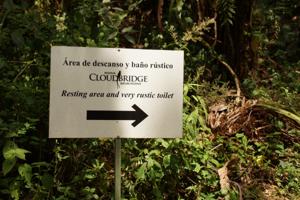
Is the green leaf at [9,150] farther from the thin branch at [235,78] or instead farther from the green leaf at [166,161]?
the thin branch at [235,78]

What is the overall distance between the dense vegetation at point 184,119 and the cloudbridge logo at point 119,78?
63 centimetres

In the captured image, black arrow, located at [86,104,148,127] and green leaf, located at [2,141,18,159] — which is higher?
black arrow, located at [86,104,148,127]

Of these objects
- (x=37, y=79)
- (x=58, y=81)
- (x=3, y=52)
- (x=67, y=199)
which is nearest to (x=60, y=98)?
(x=58, y=81)

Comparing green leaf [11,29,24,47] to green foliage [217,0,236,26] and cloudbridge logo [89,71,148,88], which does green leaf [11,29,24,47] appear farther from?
green foliage [217,0,236,26]

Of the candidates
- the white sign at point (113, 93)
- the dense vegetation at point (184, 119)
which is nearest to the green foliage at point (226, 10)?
the dense vegetation at point (184, 119)

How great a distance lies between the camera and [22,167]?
2832 mm

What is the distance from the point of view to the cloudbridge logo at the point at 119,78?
2.63 metres

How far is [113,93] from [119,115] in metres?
0.13

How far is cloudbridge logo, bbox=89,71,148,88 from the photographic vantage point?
263 centimetres

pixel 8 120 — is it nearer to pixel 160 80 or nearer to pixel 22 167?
pixel 22 167

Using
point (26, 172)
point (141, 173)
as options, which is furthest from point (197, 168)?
point (26, 172)

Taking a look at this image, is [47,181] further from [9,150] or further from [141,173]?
[141,173]

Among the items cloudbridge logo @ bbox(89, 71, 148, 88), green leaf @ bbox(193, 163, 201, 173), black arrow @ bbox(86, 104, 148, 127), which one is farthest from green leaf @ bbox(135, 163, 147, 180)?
cloudbridge logo @ bbox(89, 71, 148, 88)

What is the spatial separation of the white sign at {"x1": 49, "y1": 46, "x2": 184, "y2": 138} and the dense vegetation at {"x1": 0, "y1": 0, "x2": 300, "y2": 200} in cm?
43
